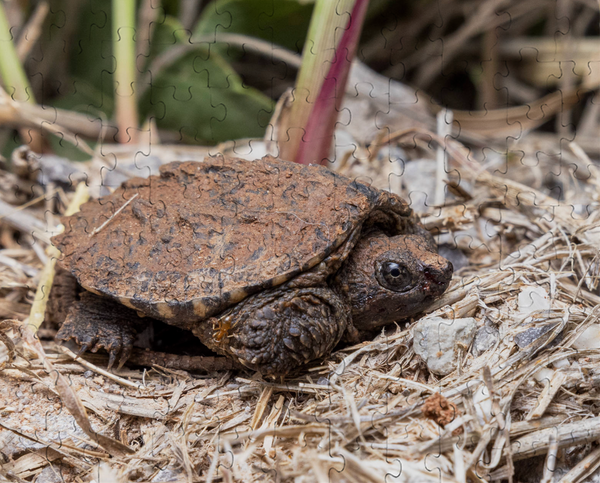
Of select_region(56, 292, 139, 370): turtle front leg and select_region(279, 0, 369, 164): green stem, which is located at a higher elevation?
select_region(279, 0, 369, 164): green stem

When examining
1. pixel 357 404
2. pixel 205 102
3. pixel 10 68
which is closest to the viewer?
pixel 357 404

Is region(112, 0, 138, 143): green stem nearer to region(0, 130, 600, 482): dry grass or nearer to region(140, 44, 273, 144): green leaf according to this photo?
region(140, 44, 273, 144): green leaf

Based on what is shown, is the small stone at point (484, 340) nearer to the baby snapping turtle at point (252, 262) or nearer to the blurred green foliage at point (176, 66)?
the baby snapping turtle at point (252, 262)

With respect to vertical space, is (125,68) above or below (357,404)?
above

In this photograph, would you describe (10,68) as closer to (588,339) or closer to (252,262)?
(252,262)

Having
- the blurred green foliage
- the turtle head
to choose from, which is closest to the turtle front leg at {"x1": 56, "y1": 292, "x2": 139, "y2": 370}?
the turtle head

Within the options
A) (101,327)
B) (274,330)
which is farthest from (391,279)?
(101,327)

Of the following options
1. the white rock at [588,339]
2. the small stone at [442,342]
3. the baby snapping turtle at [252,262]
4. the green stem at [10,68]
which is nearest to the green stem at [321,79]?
the baby snapping turtle at [252,262]
